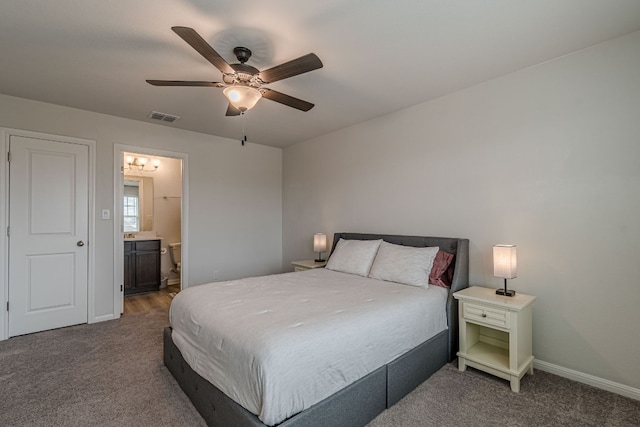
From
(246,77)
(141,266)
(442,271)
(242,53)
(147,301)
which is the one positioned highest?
(242,53)

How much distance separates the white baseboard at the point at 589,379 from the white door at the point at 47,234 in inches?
191

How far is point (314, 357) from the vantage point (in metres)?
1.59

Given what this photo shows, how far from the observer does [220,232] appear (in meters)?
4.80

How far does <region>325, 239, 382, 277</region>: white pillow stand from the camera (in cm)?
332

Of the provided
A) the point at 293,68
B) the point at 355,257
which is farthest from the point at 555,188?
the point at 293,68

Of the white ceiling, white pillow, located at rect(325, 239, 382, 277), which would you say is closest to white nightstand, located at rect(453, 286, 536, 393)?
white pillow, located at rect(325, 239, 382, 277)

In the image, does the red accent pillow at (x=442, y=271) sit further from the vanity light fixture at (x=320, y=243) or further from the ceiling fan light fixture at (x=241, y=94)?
the ceiling fan light fixture at (x=241, y=94)

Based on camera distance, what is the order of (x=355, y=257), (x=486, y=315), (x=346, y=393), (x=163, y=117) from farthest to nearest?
(x=163, y=117)
(x=355, y=257)
(x=486, y=315)
(x=346, y=393)

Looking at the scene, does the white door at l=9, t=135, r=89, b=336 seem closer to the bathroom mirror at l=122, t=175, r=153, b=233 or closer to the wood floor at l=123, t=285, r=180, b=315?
the wood floor at l=123, t=285, r=180, b=315

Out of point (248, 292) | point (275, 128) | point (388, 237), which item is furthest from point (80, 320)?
point (388, 237)

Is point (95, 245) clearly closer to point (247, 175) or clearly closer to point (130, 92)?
point (130, 92)

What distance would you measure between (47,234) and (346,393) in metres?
3.79

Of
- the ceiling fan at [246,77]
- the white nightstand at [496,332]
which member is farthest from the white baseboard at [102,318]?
the white nightstand at [496,332]

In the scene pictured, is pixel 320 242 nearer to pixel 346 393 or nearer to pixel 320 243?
pixel 320 243
